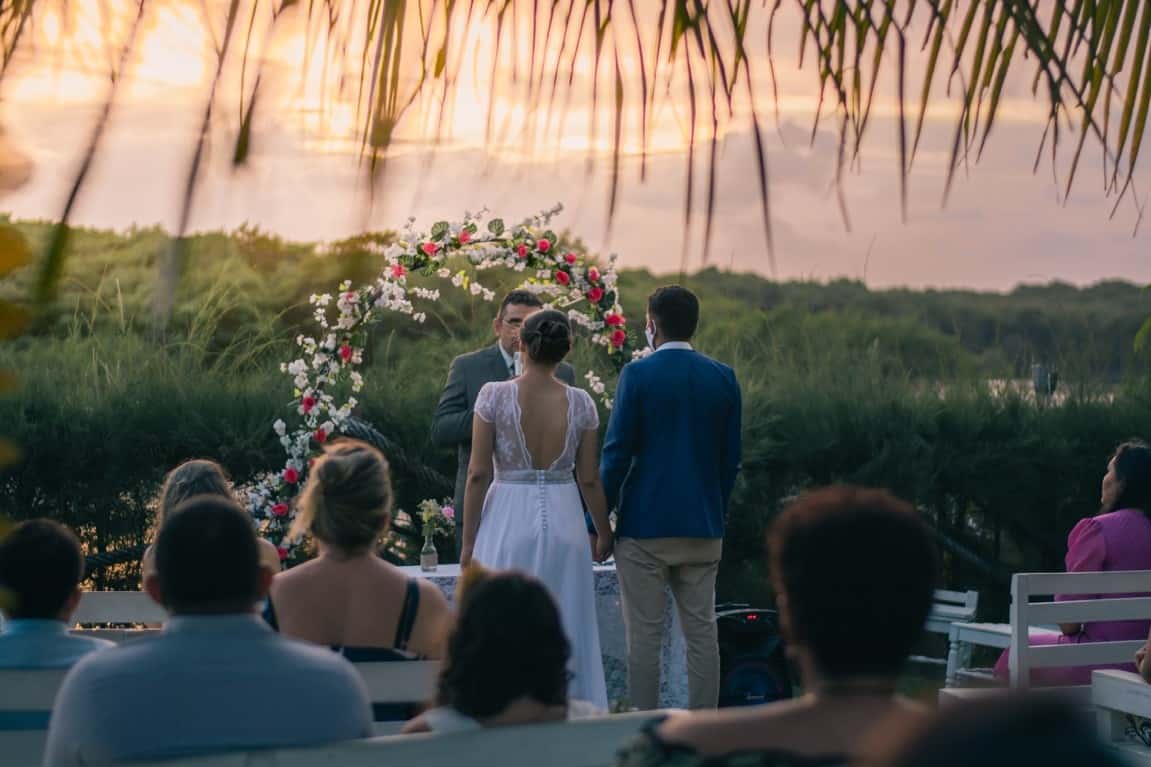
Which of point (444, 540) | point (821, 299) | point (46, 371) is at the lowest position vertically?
point (444, 540)

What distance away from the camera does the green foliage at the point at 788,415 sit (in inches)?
300

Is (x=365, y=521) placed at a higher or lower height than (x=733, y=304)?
lower

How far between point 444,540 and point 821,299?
13.3ft

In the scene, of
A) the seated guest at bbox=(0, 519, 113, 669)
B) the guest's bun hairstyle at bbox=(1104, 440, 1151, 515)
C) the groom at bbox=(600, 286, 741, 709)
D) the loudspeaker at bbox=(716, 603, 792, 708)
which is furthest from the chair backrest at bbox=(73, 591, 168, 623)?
the guest's bun hairstyle at bbox=(1104, 440, 1151, 515)

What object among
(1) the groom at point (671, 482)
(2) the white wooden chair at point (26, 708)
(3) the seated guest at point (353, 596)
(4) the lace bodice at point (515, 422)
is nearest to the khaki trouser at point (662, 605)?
(1) the groom at point (671, 482)

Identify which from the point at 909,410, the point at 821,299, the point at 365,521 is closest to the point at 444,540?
the point at 909,410

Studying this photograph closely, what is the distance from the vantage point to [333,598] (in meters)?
3.47

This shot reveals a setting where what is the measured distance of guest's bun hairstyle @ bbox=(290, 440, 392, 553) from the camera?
3.53 m

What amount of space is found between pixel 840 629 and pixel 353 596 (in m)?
1.92

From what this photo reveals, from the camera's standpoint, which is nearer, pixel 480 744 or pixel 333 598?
pixel 480 744

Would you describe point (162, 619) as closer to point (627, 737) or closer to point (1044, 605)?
point (627, 737)

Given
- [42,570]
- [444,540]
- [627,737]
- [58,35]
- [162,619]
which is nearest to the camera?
[58,35]

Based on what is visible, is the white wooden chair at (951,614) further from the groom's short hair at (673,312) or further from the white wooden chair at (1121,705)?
the white wooden chair at (1121,705)

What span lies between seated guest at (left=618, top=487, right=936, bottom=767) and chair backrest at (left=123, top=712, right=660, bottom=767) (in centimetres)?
50
